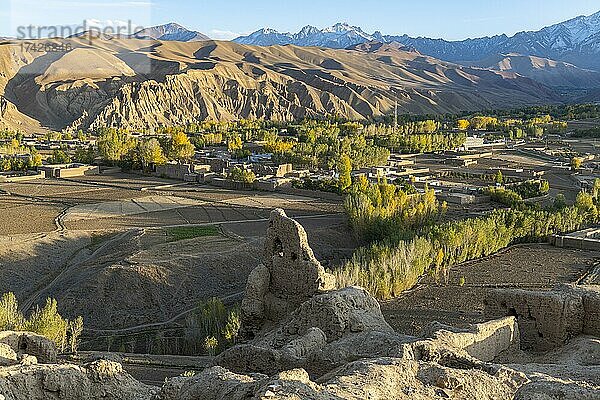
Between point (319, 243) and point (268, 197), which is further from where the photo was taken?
point (268, 197)

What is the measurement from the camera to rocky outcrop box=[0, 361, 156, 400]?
966 centimetres

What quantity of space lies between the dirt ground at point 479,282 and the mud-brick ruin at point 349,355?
151 inches

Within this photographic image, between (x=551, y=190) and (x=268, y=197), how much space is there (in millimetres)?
19370

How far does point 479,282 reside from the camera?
81.8ft

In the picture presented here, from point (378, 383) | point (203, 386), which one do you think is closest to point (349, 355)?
point (378, 383)

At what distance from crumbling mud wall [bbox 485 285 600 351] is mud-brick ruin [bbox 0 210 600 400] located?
0.07ft

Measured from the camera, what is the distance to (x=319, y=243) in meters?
30.7

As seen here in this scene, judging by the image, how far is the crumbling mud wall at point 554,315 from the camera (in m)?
15.3

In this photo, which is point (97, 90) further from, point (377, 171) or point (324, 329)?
point (324, 329)

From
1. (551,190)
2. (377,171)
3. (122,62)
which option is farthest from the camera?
(122,62)

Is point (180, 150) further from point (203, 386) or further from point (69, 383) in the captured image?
point (203, 386)

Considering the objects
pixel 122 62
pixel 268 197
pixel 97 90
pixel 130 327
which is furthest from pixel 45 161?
pixel 122 62

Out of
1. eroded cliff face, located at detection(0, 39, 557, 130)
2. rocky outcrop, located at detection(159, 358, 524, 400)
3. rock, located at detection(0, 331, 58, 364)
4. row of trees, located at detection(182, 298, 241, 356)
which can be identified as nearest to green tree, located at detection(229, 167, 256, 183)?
row of trees, located at detection(182, 298, 241, 356)

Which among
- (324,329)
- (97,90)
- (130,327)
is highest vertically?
(97,90)
